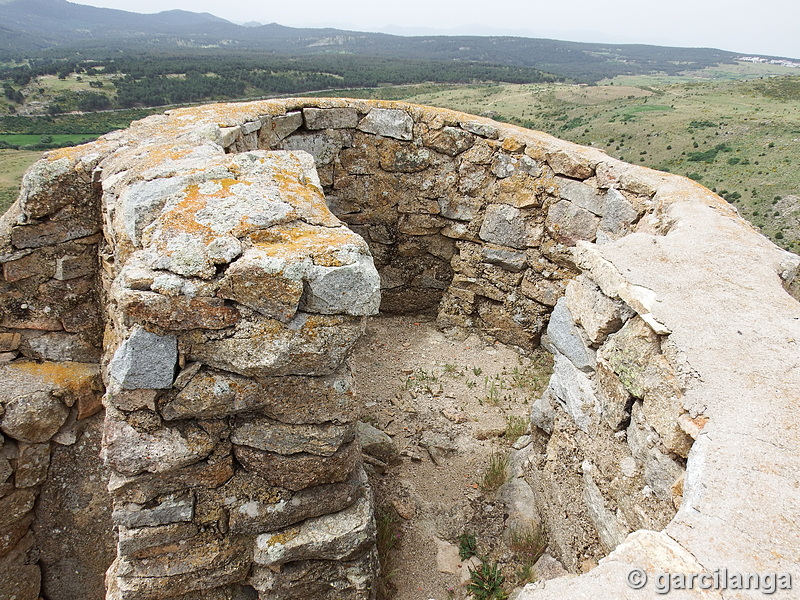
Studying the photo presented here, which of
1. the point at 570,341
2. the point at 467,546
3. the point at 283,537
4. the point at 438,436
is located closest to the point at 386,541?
the point at 467,546

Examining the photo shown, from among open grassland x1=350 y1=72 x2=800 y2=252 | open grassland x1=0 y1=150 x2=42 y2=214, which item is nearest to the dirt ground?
open grassland x1=350 y1=72 x2=800 y2=252

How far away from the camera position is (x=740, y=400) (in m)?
2.44

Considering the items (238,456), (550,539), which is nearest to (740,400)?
(550,539)

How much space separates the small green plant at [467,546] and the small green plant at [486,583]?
158 millimetres

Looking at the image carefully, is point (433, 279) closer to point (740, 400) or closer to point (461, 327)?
point (461, 327)

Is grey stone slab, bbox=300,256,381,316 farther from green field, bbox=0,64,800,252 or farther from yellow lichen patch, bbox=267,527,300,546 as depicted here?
green field, bbox=0,64,800,252

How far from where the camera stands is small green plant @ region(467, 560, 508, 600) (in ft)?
12.5

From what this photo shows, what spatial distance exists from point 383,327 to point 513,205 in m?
2.55

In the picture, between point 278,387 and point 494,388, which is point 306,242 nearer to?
point 278,387

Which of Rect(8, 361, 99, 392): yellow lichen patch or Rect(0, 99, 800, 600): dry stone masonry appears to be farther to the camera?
Rect(8, 361, 99, 392): yellow lichen patch

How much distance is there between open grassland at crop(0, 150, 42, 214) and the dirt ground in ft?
85.7

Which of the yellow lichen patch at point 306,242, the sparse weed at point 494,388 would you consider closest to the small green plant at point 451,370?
the sparse weed at point 494,388

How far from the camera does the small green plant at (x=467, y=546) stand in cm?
422

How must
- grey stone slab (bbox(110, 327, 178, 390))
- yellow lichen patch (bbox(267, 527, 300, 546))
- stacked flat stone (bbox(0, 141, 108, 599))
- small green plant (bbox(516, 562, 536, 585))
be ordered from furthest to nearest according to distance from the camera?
stacked flat stone (bbox(0, 141, 108, 599)) < small green plant (bbox(516, 562, 536, 585)) < yellow lichen patch (bbox(267, 527, 300, 546)) < grey stone slab (bbox(110, 327, 178, 390))
